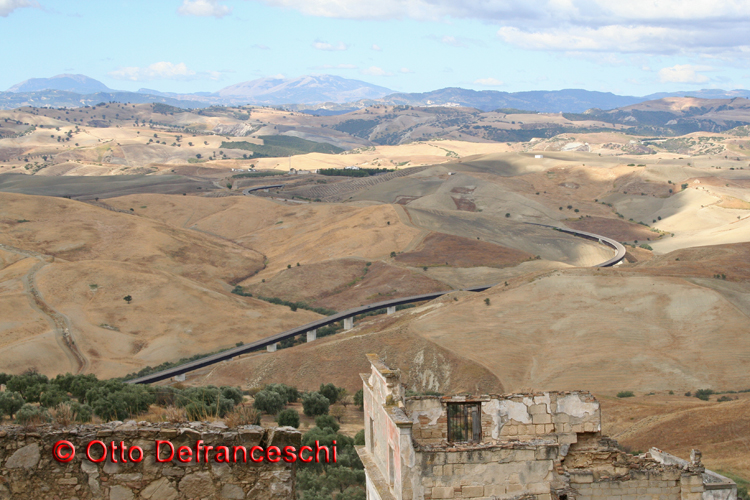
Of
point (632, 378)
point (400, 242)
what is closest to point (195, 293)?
point (400, 242)

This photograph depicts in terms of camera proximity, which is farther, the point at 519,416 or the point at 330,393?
the point at 330,393

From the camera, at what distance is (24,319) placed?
70.4 m

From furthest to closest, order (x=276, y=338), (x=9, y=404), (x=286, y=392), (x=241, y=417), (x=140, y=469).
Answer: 1. (x=276, y=338)
2. (x=286, y=392)
3. (x=9, y=404)
4. (x=241, y=417)
5. (x=140, y=469)


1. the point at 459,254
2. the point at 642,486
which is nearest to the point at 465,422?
the point at 642,486

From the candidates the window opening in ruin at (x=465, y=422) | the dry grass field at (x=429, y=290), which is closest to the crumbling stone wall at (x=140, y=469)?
the window opening in ruin at (x=465, y=422)

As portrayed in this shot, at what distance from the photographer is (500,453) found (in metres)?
11.5

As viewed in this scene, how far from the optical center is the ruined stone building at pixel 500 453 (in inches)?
451

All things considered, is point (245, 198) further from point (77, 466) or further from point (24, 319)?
point (77, 466)

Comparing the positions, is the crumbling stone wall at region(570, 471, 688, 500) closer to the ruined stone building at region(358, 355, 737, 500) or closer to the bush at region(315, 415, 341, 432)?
the ruined stone building at region(358, 355, 737, 500)

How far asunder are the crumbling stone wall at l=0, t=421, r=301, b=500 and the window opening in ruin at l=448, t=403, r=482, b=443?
21.8 feet

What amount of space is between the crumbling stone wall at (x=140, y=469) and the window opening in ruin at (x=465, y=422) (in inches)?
261

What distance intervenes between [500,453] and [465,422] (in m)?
2.22

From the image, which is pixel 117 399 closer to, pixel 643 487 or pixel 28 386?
pixel 28 386

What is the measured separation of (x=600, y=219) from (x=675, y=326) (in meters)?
87.8
